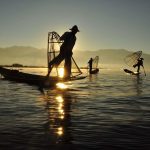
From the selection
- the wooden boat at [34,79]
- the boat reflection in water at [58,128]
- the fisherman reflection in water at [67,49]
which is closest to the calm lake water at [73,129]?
the boat reflection in water at [58,128]

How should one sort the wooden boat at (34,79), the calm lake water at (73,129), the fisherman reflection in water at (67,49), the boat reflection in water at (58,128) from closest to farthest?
the calm lake water at (73,129) < the boat reflection in water at (58,128) < the fisherman reflection in water at (67,49) < the wooden boat at (34,79)

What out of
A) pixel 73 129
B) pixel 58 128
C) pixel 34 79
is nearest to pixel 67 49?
pixel 34 79

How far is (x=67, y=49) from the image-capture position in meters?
34.5

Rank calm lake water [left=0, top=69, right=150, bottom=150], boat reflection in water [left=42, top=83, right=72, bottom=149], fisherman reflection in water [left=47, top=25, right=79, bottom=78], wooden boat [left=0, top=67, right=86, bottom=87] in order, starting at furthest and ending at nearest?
wooden boat [left=0, top=67, right=86, bottom=87] → fisherman reflection in water [left=47, top=25, right=79, bottom=78] → boat reflection in water [left=42, top=83, right=72, bottom=149] → calm lake water [left=0, top=69, right=150, bottom=150]

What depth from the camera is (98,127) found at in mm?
12195

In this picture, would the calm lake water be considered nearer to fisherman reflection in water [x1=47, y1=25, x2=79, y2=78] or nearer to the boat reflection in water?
the boat reflection in water

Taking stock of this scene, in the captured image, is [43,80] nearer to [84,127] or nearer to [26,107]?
[26,107]

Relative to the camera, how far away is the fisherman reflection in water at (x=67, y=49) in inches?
1334

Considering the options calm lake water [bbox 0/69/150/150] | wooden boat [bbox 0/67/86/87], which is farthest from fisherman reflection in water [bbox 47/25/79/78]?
calm lake water [bbox 0/69/150/150]

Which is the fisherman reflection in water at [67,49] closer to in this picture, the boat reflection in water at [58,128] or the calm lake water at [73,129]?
the calm lake water at [73,129]

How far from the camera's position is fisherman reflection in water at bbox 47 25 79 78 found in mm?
33875

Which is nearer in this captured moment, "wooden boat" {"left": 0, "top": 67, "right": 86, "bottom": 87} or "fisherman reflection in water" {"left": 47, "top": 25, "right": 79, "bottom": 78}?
"fisherman reflection in water" {"left": 47, "top": 25, "right": 79, "bottom": 78}

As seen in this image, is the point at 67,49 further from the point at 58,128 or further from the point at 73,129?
the point at 73,129

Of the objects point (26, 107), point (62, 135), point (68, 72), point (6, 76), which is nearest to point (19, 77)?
point (6, 76)
